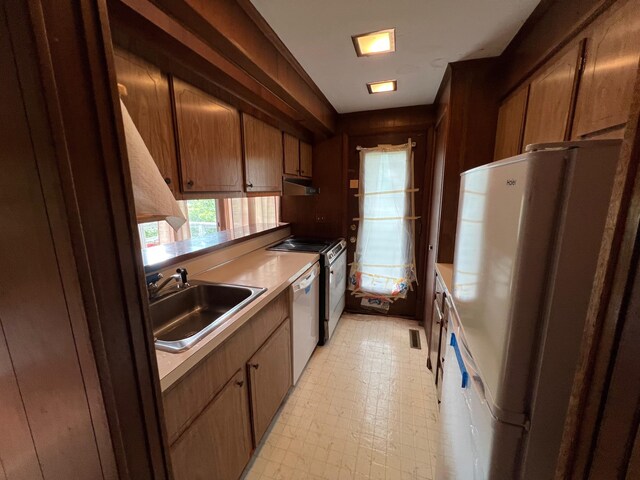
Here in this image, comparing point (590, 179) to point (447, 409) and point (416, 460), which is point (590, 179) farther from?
point (416, 460)

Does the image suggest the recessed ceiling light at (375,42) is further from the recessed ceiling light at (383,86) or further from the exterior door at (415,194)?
the exterior door at (415,194)

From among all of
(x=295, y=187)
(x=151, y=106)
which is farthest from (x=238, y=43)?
(x=295, y=187)

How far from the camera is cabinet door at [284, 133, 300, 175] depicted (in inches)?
96.0

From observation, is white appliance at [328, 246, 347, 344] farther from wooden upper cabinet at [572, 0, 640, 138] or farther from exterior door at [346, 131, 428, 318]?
wooden upper cabinet at [572, 0, 640, 138]

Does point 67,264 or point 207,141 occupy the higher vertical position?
point 207,141

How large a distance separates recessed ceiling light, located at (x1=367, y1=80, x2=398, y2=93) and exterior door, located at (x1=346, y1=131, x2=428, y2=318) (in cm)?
66

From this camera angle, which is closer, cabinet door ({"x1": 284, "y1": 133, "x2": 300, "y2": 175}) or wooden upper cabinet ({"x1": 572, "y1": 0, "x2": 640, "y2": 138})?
wooden upper cabinet ({"x1": 572, "y1": 0, "x2": 640, "y2": 138})

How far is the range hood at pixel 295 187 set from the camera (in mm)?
2430

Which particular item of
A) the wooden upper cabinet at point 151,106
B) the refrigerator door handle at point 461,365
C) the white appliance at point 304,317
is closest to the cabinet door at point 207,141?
the wooden upper cabinet at point 151,106

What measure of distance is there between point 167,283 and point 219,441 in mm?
812

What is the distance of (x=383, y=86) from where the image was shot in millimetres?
2162

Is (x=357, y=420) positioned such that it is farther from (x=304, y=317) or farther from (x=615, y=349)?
(x=615, y=349)

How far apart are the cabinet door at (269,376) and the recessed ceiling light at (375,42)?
1.73 meters

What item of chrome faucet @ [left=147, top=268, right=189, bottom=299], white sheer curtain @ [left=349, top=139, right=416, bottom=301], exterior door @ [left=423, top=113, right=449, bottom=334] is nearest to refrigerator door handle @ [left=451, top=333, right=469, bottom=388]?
exterior door @ [left=423, top=113, right=449, bottom=334]
